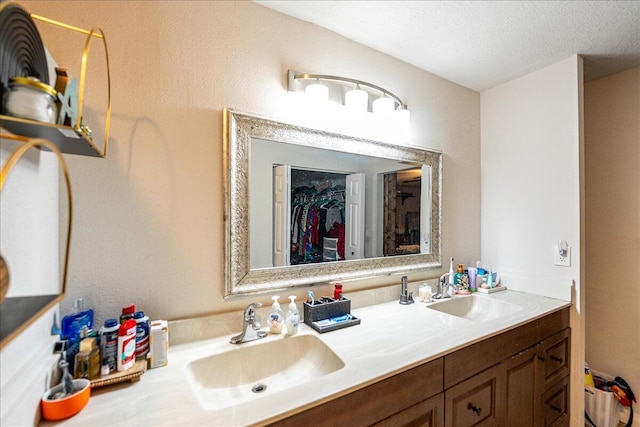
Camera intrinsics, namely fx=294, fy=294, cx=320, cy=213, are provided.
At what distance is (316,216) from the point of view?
4.80ft

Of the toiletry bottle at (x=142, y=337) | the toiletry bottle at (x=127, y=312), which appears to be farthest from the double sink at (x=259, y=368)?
the toiletry bottle at (x=127, y=312)

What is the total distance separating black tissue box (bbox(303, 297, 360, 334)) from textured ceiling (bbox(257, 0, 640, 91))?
1.35 meters

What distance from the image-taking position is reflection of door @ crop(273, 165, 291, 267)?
4.43 ft

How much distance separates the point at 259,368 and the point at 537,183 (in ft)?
6.38

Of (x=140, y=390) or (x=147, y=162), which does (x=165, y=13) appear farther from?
(x=140, y=390)

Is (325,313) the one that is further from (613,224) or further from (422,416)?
(613,224)

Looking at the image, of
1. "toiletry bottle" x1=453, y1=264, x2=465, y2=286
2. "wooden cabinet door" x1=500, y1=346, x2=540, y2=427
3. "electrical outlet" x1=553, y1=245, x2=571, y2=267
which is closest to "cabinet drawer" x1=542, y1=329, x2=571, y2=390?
→ "wooden cabinet door" x1=500, y1=346, x2=540, y2=427

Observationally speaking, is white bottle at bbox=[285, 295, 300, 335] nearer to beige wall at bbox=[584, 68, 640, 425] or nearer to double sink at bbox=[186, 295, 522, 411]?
double sink at bbox=[186, 295, 522, 411]

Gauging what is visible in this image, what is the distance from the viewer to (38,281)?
773 millimetres

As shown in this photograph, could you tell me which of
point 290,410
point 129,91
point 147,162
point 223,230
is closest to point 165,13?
point 129,91

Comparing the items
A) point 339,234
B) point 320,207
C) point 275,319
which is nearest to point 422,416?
point 275,319

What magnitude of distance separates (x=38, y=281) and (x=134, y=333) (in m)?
0.29

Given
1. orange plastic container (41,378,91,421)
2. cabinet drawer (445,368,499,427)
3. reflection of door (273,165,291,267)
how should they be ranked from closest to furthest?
orange plastic container (41,378,91,421), cabinet drawer (445,368,499,427), reflection of door (273,165,291,267)

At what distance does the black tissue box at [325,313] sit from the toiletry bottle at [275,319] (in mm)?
131
